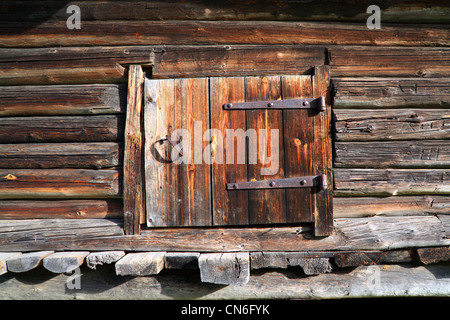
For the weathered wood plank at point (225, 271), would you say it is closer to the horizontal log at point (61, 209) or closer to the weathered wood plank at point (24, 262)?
the horizontal log at point (61, 209)

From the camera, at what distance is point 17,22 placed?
2.83 m

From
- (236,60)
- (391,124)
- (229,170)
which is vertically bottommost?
(229,170)

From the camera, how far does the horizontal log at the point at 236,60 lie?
274cm

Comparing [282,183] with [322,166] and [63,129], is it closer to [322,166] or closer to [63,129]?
[322,166]

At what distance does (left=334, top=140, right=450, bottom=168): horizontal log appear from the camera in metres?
2.71

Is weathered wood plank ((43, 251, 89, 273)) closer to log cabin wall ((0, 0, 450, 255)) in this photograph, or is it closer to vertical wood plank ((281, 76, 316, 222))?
log cabin wall ((0, 0, 450, 255))

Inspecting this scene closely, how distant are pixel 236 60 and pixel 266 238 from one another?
58.0 inches

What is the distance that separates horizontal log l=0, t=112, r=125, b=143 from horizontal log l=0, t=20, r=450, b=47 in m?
0.66

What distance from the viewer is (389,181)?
8.88 feet

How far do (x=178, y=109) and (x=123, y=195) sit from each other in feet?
2.71

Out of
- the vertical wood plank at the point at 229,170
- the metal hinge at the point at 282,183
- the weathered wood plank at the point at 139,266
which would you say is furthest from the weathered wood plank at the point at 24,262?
the metal hinge at the point at 282,183

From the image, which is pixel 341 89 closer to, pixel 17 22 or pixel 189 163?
pixel 189 163

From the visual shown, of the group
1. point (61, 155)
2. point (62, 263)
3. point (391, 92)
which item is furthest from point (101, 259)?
point (391, 92)

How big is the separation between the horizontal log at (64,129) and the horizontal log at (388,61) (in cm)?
188
